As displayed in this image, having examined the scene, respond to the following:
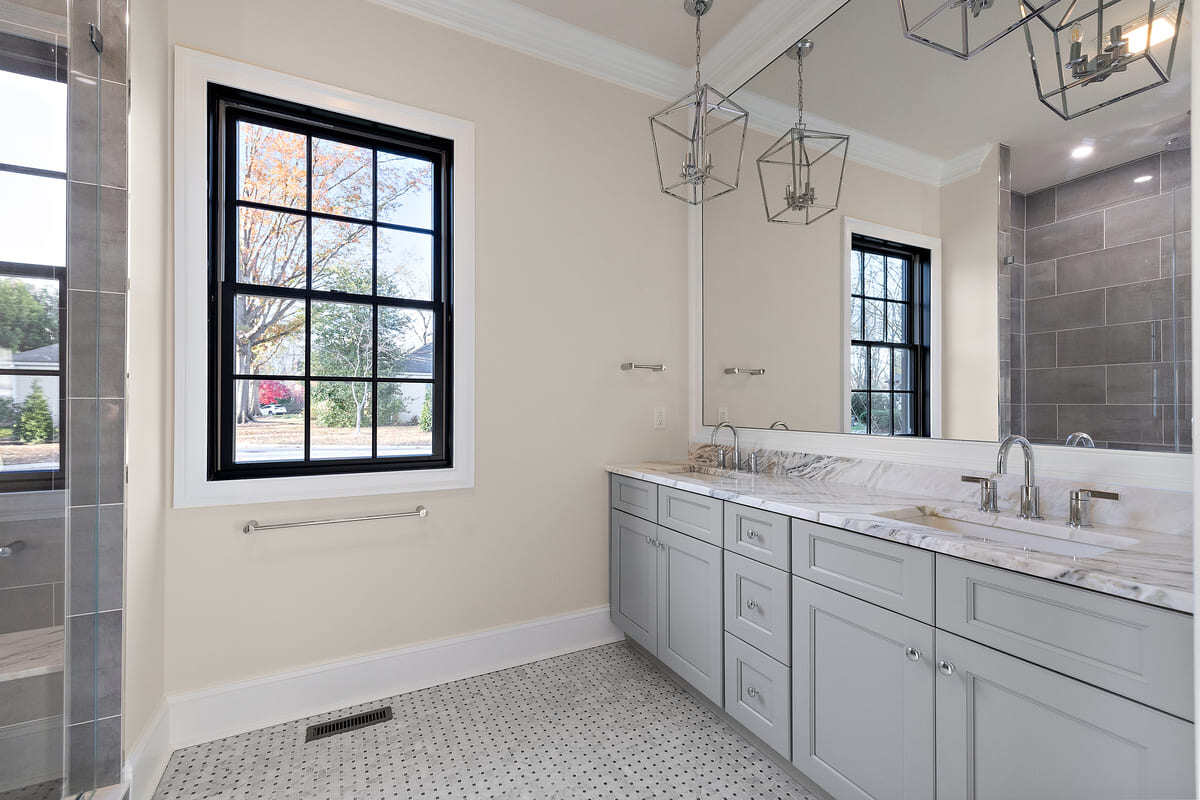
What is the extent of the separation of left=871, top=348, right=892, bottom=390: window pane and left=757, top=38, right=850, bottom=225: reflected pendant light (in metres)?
0.66

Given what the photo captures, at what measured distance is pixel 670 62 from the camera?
290 centimetres

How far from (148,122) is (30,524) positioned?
1276 mm

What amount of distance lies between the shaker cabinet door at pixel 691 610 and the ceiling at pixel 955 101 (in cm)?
164

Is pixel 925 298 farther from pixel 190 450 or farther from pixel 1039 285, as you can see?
pixel 190 450

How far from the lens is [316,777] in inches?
70.9

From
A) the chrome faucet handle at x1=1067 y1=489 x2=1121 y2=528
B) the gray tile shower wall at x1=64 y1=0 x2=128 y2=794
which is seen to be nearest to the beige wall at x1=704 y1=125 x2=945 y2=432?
the chrome faucet handle at x1=1067 y1=489 x2=1121 y2=528

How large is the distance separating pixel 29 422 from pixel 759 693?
6.99 ft

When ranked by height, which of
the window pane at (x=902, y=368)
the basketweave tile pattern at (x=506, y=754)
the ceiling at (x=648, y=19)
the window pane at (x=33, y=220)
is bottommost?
the basketweave tile pattern at (x=506, y=754)

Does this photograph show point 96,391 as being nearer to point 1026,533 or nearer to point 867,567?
point 867,567

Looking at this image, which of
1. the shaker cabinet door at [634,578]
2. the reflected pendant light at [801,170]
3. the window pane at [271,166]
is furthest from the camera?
the shaker cabinet door at [634,578]

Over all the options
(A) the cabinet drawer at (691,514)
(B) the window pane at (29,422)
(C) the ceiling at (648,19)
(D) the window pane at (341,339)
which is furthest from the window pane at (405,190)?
(A) the cabinet drawer at (691,514)

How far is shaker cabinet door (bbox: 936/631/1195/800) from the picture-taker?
998 millimetres

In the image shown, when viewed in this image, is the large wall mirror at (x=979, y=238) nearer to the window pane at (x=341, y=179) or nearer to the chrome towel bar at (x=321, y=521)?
the chrome towel bar at (x=321, y=521)

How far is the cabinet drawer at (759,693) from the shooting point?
1.76 m
